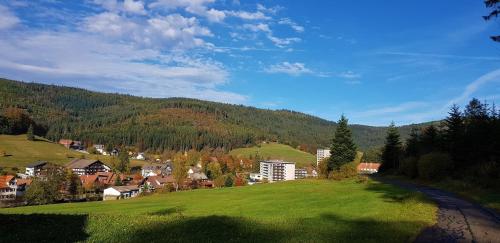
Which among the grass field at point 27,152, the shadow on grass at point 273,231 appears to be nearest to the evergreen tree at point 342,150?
the shadow on grass at point 273,231

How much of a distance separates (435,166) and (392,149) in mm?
33517

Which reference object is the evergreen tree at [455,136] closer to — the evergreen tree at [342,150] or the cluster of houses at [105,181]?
the evergreen tree at [342,150]

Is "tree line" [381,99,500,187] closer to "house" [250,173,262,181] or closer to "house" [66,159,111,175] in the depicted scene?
"house" [250,173,262,181]

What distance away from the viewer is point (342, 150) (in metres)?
70.1

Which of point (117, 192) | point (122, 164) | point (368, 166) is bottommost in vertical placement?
point (117, 192)

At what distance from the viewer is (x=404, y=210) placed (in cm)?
2170

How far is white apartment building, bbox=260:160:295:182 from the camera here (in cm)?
17238

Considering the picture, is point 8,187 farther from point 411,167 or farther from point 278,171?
point 278,171

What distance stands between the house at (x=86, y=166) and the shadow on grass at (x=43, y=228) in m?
135

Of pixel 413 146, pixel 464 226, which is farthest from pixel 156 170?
pixel 464 226

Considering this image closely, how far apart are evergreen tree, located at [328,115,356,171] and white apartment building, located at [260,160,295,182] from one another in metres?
101

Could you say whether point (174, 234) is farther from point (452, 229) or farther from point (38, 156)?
point (38, 156)

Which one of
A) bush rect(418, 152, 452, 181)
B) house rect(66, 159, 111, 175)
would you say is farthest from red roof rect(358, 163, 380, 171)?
bush rect(418, 152, 452, 181)

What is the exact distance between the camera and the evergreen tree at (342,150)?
70.1 meters
